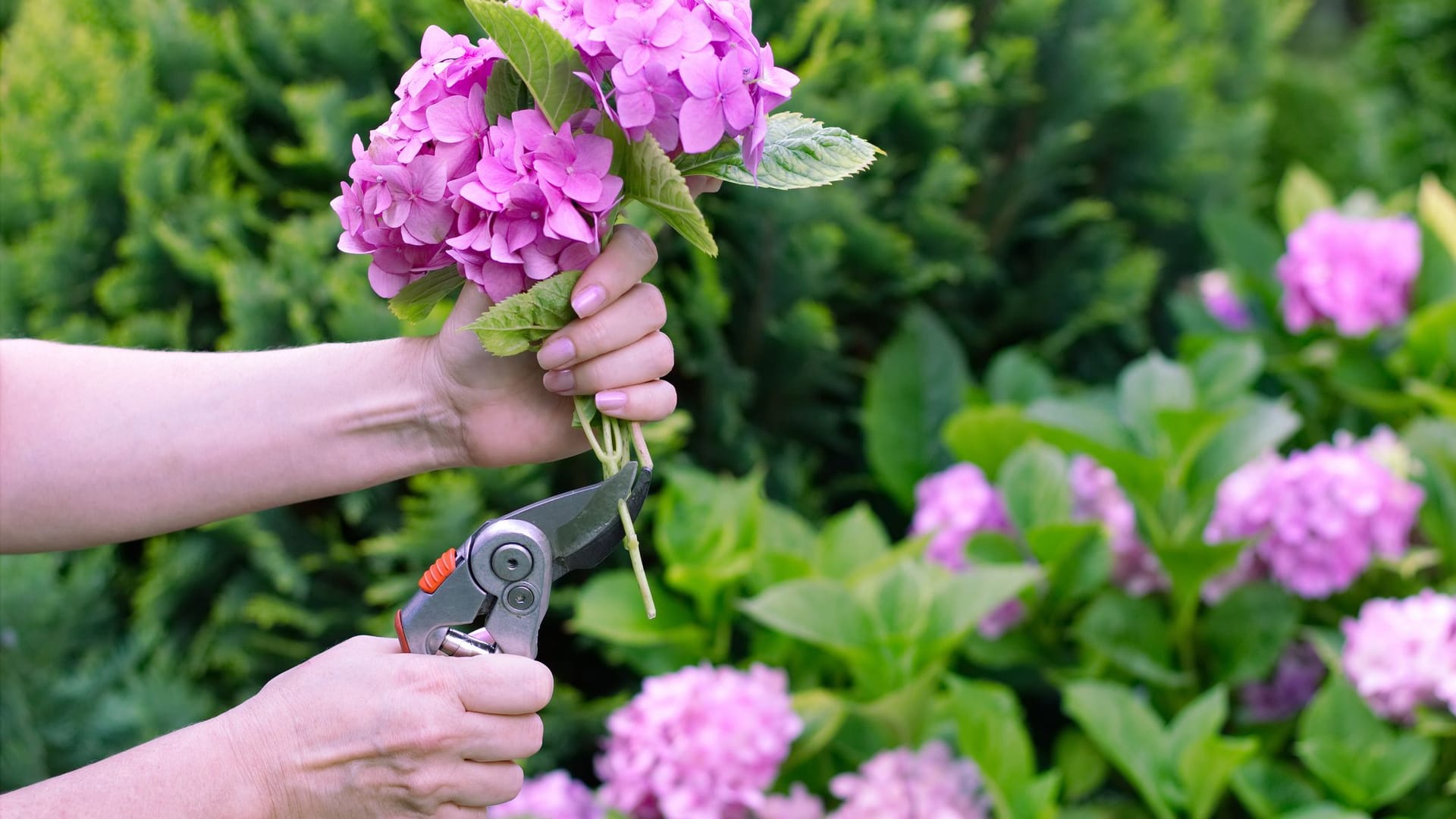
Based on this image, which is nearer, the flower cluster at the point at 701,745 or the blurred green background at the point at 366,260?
the flower cluster at the point at 701,745

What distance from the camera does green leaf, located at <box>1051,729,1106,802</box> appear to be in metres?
2.02

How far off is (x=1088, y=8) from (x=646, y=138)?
7.46ft

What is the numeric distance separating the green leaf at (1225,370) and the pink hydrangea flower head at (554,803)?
1.41m

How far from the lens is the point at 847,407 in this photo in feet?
9.28

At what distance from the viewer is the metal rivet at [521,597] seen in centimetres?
107

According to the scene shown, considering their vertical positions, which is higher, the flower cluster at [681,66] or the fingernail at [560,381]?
the flower cluster at [681,66]

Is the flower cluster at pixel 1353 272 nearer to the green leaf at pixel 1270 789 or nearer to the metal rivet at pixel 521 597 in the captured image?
the green leaf at pixel 1270 789

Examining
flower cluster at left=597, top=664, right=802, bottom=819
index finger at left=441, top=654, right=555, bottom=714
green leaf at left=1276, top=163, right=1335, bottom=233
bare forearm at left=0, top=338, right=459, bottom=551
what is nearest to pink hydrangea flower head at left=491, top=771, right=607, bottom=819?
flower cluster at left=597, top=664, right=802, bottom=819

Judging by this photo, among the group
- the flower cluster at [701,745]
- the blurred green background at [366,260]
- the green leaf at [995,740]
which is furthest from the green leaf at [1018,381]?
the flower cluster at [701,745]

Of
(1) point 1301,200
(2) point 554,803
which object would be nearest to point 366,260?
(2) point 554,803

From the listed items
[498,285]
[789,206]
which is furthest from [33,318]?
[498,285]

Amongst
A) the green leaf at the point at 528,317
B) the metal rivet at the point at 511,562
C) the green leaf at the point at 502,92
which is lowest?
the metal rivet at the point at 511,562

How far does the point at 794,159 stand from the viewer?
1049mm

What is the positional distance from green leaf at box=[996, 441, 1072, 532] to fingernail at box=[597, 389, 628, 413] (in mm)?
1186
